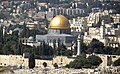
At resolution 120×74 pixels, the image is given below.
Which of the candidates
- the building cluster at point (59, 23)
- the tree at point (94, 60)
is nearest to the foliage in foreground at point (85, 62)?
the tree at point (94, 60)

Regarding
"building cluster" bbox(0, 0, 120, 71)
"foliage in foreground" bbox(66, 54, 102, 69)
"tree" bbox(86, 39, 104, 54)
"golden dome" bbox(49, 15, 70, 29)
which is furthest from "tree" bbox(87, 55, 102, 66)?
"golden dome" bbox(49, 15, 70, 29)

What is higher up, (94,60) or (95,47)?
(94,60)

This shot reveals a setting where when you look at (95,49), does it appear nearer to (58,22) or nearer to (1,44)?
(1,44)

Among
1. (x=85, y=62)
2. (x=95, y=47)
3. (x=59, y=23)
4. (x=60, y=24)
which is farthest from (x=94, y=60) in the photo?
(x=59, y=23)

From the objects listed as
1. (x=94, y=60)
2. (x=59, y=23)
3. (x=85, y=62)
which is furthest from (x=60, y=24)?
(x=85, y=62)

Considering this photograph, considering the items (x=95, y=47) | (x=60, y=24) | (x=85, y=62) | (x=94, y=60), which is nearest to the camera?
(x=85, y=62)

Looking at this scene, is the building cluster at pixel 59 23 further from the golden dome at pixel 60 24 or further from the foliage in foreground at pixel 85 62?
the foliage in foreground at pixel 85 62

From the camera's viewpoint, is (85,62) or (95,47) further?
(95,47)

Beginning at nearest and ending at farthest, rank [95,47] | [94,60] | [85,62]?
[85,62] → [94,60] → [95,47]

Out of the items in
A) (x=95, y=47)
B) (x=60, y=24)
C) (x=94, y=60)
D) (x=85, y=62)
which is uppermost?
(x=85, y=62)

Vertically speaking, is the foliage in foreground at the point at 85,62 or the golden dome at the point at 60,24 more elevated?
the foliage in foreground at the point at 85,62

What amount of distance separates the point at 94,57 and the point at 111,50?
24.1ft

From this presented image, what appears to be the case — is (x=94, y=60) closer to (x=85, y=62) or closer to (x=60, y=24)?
(x=85, y=62)

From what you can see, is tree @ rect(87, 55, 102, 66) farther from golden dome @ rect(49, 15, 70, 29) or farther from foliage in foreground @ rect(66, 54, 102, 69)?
golden dome @ rect(49, 15, 70, 29)
